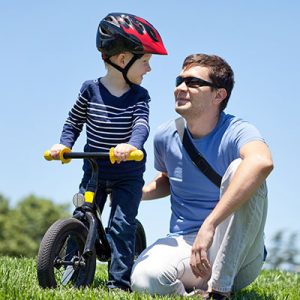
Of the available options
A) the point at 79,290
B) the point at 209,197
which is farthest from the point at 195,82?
the point at 79,290

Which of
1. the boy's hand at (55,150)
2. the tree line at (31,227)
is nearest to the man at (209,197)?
the boy's hand at (55,150)

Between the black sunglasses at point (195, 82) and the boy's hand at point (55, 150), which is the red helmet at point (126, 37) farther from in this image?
the boy's hand at point (55, 150)

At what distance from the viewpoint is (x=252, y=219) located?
593 centimetres

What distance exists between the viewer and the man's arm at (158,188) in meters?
7.01

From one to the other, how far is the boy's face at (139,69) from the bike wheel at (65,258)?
1.28 m

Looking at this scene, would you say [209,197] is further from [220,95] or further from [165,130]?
[220,95]

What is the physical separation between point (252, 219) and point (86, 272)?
143 centimetres

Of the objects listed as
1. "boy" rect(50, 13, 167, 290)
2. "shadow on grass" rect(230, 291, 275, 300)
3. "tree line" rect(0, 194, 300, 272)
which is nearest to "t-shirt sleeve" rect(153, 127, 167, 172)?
"boy" rect(50, 13, 167, 290)

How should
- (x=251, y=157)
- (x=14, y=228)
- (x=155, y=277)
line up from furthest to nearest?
1. (x=14, y=228)
2. (x=155, y=277)
3. (x=251, y=157)

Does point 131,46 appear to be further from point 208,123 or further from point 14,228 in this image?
point 14,228

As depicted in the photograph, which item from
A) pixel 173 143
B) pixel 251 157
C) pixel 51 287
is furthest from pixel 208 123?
pixel 51 287

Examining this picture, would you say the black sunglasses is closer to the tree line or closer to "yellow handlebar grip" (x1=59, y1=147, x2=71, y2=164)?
"yellow handlebar grip" (x1=59, y1=147, x2=71, y2=164)

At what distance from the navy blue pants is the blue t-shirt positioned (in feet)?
1.11

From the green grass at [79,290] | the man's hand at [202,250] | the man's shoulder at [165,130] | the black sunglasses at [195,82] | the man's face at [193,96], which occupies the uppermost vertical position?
the black sunglasses at [195,82]
